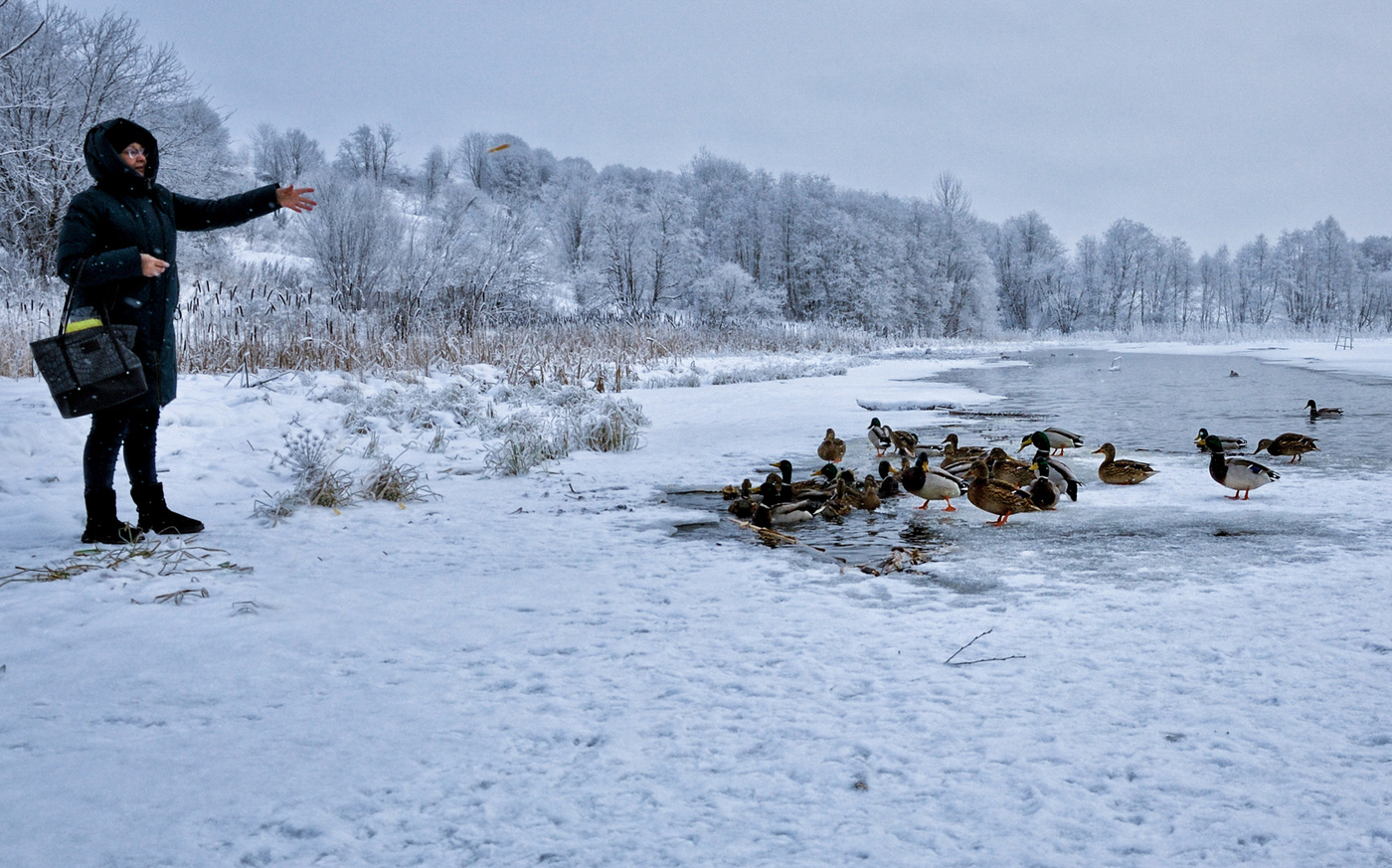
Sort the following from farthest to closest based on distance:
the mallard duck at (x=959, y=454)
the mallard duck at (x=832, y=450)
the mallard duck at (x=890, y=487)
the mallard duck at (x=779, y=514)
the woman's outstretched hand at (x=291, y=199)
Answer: the mallard duck at (x=832, y=450) → the mallard duck at (x=959, y=454) → the mallard duck at (x=890, y=487) → the mallard duck at (x=779, y=514) → the woman's outstretched hand at (x=291, y=199)

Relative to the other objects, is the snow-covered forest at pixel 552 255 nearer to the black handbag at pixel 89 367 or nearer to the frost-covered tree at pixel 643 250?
the frost-covered tree at pixel 643 250

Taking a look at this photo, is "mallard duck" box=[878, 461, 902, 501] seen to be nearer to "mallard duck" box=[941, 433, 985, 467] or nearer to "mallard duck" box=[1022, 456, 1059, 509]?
"mallard duck" box=[1022, 456, 1059, 509]

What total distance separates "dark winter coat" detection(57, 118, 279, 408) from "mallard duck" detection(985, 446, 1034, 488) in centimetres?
551

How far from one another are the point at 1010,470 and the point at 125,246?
5961 millimetres

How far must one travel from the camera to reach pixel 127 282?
4.02 meters

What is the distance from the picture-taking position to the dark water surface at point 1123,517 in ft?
13.4

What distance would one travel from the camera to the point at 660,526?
4980 millimetres

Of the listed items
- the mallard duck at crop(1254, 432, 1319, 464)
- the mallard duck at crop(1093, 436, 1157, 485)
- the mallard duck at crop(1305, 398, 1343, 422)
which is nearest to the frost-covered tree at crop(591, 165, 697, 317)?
the mallard duck at crop(1305, 398, 1343, 422)

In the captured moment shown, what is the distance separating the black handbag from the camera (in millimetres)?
3705

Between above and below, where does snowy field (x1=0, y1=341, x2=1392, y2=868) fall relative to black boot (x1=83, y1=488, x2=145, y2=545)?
below

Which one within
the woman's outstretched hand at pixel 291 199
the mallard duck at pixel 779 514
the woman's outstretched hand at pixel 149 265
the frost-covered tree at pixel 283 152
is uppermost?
the frost-covered tree at pixel 283 152

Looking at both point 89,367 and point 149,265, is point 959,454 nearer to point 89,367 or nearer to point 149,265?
point 149,265

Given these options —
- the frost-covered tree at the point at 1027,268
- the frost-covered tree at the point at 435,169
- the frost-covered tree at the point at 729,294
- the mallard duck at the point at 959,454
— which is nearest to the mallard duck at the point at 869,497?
the mallard duck at the point at 959,454

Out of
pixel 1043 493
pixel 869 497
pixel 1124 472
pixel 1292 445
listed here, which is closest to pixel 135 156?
pixel 869 497
